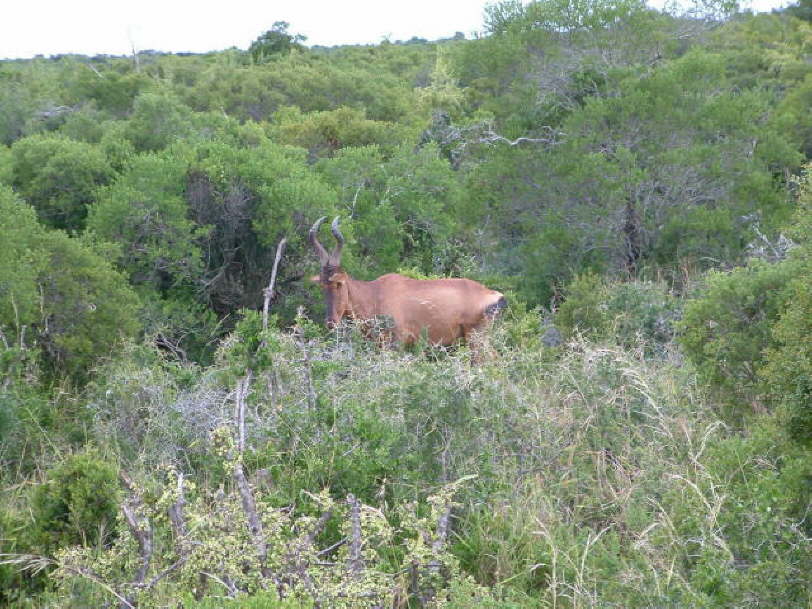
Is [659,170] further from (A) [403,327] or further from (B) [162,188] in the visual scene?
(B) [162,188]

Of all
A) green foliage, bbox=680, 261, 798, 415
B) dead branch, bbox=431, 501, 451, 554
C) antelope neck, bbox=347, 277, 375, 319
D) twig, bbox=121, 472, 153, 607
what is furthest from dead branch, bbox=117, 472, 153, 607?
antelope neck, bbox=347, 277, 375, 319

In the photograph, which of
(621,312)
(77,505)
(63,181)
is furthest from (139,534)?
(63,181)

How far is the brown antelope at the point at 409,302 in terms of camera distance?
31.0 ft

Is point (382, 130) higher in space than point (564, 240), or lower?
higher

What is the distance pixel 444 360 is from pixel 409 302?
5.97ft

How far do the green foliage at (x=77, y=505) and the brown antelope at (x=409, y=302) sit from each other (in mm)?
4659

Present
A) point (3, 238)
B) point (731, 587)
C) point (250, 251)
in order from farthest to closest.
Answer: point (250, 251) < point (3, 238) < point (731, 587)

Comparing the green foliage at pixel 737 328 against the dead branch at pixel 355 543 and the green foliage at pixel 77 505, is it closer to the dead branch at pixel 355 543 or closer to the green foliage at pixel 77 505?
the dead branch at pixel 355 543

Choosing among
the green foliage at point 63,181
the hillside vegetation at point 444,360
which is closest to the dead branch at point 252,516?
the hillside vegetation at point 444,360

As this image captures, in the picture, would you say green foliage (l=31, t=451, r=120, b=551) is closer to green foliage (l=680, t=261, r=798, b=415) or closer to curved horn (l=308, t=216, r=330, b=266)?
green foliage (l=680, t=261, r=798, b=415)

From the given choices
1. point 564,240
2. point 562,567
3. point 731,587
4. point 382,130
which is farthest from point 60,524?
point 382,130

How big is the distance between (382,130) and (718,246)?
6.85m

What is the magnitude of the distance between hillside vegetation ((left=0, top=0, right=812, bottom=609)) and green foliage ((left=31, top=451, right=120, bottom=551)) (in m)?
0.02

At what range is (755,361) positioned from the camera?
5.97 m
